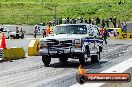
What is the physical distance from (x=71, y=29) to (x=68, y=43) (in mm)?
1371

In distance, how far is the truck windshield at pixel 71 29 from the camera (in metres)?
20.7

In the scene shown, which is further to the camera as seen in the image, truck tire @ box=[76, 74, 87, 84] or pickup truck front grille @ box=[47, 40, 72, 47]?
pickup truck front grille @ box=[47, 40, 72, 47]

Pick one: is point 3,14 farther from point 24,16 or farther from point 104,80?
point 104,80

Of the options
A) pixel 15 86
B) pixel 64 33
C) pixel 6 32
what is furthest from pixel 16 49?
pixel 6 32

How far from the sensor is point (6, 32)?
5284 centimetres

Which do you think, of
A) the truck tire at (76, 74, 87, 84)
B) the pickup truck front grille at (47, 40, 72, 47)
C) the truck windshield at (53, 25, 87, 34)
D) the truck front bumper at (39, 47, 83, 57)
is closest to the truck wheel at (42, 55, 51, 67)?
the truck front bumper at (39, 47, 83, 57)

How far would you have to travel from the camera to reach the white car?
64.1 feet

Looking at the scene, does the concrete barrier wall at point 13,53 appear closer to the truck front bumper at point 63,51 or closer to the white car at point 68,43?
the white car at point 68,43

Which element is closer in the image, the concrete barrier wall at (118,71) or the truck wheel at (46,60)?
the concrete barrier wall at (118,71)

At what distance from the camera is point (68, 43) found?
19547 millimetres

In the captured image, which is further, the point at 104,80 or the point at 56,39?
the point at 56,39

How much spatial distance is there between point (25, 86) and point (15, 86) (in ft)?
0.91

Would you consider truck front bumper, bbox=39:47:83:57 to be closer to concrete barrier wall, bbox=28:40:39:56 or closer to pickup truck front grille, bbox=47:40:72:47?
pickup truck front grille, bbox=47:40:72:47

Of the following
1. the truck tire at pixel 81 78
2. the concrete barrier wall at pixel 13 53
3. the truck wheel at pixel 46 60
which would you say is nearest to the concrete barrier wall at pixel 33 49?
the concrete barrier wall at pixel 13 53
